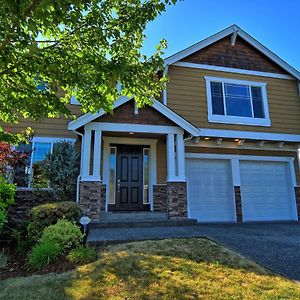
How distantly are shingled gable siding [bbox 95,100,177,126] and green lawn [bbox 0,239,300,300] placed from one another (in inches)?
192

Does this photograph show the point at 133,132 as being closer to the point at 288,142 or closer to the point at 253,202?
the point at 253,202

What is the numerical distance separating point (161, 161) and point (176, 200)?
6.74 feet

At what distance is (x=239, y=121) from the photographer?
11.9m

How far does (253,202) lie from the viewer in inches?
472

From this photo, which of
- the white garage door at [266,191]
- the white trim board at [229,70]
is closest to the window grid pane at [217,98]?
Answer: the white trim board at [229,70]

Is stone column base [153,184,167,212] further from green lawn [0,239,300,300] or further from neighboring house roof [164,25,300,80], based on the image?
neighboring house roof [164,25,300,80]

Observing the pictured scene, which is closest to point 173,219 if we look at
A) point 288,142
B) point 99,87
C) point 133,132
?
point 133,132

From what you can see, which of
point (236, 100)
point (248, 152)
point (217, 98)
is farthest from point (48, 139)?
point (248, 152)

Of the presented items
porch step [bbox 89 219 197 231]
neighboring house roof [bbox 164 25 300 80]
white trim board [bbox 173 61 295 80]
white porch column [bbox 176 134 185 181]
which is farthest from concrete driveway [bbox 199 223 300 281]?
neighboring house roof [bbox 164 25 300 80]

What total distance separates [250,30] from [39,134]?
1023cm

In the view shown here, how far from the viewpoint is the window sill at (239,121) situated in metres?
11.7

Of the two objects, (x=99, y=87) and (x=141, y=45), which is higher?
(x=141, y=45)

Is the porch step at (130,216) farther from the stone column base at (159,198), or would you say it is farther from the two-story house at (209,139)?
the stone column base at (159,198)

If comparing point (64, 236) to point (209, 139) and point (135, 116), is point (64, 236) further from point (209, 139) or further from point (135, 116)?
point (209, 139)
